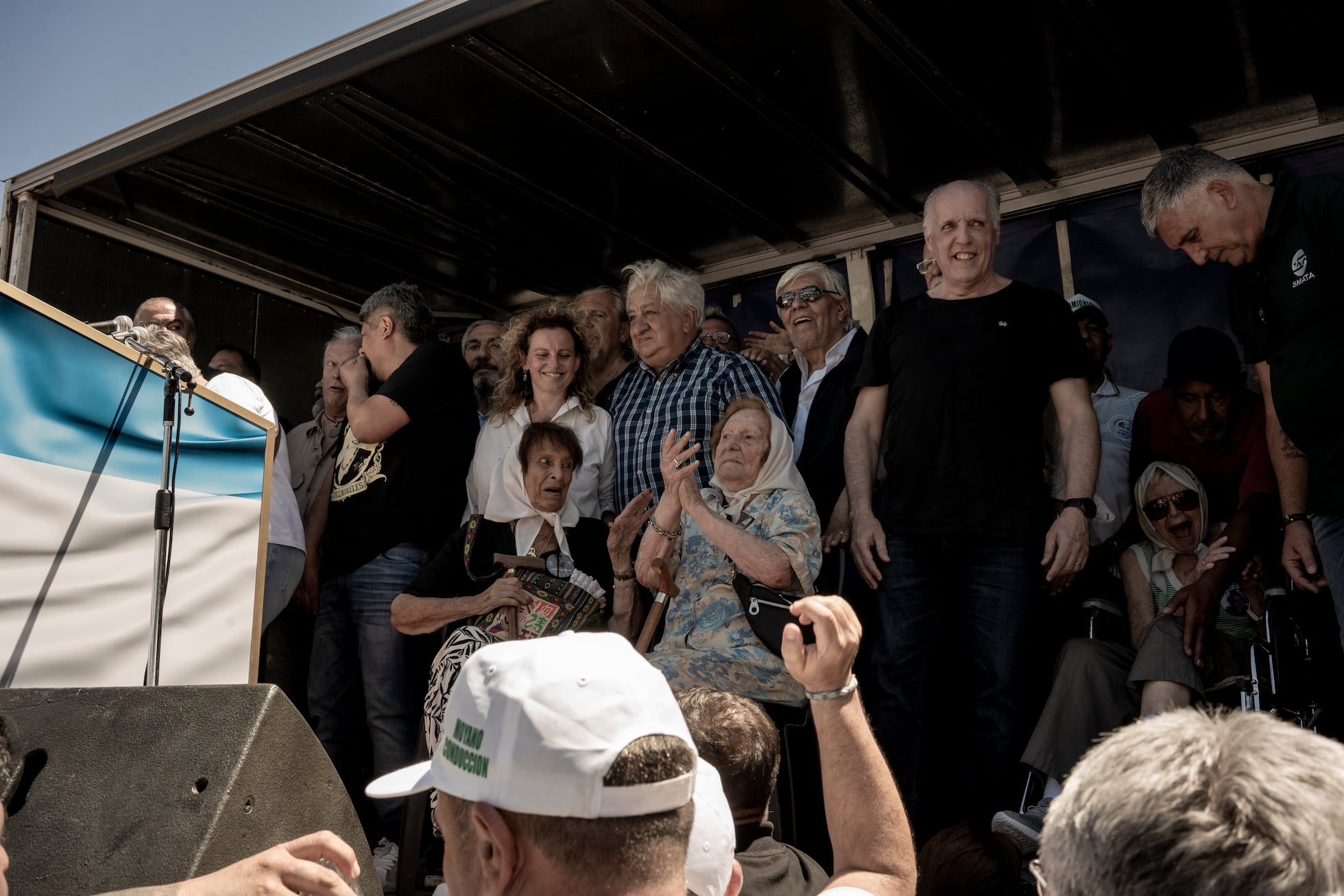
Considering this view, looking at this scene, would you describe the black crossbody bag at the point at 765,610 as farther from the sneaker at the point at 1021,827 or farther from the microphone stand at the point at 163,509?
the microphone stand at the point at 163,509

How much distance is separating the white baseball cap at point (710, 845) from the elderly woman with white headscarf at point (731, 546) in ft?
5.83

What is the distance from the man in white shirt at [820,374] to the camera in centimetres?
438

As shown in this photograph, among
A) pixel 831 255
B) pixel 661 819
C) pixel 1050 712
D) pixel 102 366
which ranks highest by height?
pixel 831 255

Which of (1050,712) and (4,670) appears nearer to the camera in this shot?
(4,670)

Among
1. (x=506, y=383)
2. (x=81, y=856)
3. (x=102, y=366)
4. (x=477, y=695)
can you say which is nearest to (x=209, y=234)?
(x=506, y=383)

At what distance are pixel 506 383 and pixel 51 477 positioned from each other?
2.16 metres

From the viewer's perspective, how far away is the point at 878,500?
13.1ft

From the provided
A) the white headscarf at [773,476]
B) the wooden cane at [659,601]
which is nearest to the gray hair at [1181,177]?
the white headscarf at [773,476]

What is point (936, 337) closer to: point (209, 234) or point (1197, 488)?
point (1197, 488)

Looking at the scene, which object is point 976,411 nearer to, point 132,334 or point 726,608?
point 726,608

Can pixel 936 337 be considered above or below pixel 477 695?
above

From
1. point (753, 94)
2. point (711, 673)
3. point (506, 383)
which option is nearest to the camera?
point (711, 673)

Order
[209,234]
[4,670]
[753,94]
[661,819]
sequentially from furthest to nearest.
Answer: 1. [209,234]
2. [753,94]
3. [4,670]
4. [661,819]

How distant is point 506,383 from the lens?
187 inches
